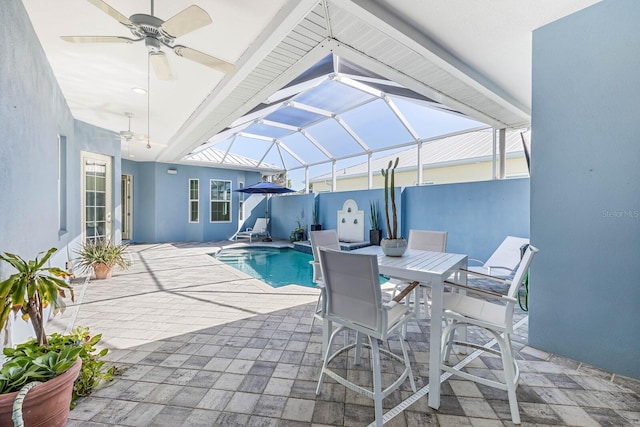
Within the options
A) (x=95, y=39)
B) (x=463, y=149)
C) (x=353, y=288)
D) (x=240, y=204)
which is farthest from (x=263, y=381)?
(x=240, y=204)

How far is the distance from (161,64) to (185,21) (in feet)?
2.57

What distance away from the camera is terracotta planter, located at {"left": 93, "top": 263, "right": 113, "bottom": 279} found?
5.05m

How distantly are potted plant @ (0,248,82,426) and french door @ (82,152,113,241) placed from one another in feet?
17.1

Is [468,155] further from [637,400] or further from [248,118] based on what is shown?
[637,400]

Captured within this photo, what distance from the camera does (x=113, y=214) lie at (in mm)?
6453

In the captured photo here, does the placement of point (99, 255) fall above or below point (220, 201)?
below

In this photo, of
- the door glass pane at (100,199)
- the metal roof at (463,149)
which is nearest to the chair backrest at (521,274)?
the metal roof at (463,149)

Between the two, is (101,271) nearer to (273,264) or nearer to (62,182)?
(62,182)

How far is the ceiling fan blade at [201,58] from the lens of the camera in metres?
2.50

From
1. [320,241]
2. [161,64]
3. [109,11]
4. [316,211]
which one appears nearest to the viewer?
[109,11]

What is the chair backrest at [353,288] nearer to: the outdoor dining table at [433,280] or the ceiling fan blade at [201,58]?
the outdoor dining table at [433,280]

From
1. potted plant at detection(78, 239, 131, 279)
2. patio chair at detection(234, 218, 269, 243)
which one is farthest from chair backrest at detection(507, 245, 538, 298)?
patio chair at detection(234, 218, 269, 243)

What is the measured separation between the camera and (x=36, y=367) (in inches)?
59.2

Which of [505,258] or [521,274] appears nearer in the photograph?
[521,274]
